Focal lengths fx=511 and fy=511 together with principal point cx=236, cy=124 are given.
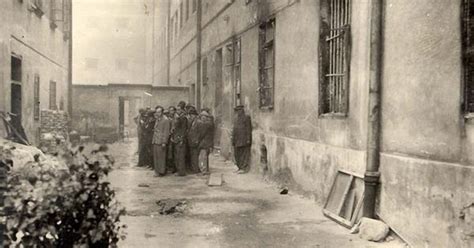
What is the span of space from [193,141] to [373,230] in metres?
6.59

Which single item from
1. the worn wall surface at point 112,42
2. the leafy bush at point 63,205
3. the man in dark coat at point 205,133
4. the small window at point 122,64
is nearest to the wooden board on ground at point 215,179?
the man in dark coat at point 205,133

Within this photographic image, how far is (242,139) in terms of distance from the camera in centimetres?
1239

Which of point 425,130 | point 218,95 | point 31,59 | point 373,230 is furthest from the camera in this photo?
point 218,95

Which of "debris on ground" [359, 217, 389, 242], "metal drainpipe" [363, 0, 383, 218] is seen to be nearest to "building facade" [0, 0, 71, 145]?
"metal drainpipe" [363, 0, 383, 218]

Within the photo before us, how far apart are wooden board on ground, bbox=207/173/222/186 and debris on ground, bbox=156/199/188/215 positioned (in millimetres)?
1805

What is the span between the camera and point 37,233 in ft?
10.5

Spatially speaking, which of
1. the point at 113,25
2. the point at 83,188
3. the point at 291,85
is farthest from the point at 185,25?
the point at 113,25

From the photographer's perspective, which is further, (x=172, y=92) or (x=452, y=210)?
(x=172, y=92)

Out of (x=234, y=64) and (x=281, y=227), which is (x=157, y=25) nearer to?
(x=234, y=64)

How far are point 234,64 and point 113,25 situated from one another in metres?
33.6

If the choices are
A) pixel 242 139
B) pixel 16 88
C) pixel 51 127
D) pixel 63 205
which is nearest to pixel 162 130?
pixel 242 139

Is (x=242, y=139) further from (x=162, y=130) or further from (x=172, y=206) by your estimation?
(x=172, y=206)

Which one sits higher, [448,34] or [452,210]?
[448,34]

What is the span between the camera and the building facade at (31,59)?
10.9 m
